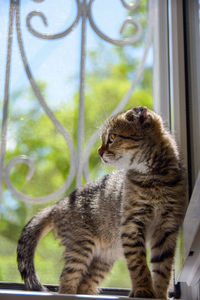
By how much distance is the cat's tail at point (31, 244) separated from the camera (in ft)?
4.54

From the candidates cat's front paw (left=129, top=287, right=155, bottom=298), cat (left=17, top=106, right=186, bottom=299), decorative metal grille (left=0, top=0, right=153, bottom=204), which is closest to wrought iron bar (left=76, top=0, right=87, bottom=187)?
decorative metal grille (left=0, top=0, right=153, bottom=204)

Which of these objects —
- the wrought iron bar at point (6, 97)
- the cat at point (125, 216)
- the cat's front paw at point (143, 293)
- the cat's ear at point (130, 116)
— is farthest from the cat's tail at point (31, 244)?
the cat's ear at point (130, 116)

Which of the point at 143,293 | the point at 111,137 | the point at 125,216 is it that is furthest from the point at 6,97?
the point at 143,293

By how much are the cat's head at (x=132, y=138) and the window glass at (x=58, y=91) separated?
8.9 inches

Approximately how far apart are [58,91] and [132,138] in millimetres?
448

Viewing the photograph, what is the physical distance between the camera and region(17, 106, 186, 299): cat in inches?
54.4

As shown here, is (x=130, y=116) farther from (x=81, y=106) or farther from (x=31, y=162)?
(x=31, y=162)

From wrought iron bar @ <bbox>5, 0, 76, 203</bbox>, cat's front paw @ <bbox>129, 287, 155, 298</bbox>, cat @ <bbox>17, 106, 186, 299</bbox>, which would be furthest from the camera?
wrought iron bar @ <bbox>5, 0, 76, 203</bbox>

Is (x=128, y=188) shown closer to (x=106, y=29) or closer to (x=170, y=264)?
(x=170, y=264)

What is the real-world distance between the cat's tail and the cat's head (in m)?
0.33

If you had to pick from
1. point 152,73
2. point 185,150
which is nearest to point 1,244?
point 185,150

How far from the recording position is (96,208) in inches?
62.1

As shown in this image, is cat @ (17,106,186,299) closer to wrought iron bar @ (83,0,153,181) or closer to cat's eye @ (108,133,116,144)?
cat's eye @ (108,133,116,144)

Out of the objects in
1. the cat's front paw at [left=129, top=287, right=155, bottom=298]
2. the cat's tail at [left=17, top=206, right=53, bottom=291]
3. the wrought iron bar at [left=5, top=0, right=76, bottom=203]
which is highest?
the wrought iron bar at [left=5, top=0, right=76, bottom=203]
